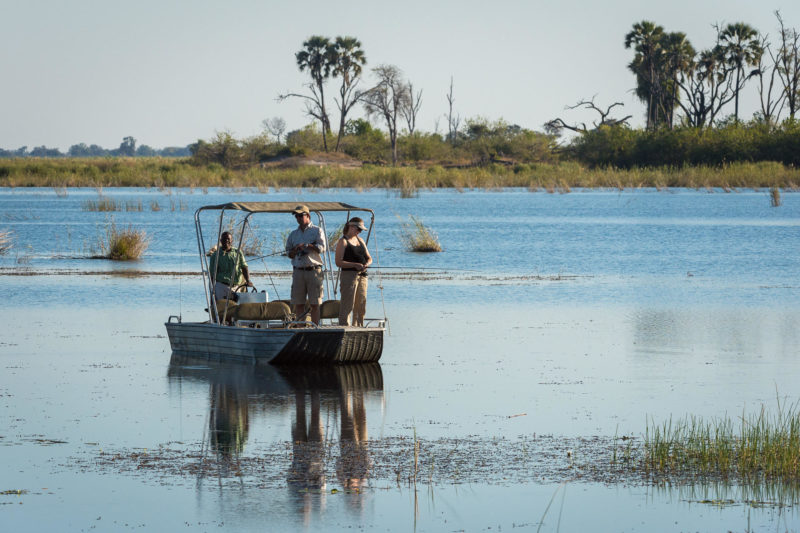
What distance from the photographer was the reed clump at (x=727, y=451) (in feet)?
30.0

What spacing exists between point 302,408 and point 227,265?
4.19m

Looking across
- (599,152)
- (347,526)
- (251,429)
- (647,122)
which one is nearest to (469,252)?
(251,429)

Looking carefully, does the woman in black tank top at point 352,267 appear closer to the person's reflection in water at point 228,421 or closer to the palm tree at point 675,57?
the person's reflection in water at point 228,421

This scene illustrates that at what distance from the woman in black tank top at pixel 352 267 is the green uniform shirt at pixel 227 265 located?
148 cm

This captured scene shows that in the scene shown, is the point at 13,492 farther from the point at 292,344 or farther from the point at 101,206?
the point at 101,206

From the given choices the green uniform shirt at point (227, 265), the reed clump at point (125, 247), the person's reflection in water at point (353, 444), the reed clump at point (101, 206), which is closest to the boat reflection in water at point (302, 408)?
the person's reflection in water at point (353, 444)

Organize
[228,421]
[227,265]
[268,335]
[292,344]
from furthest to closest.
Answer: [227,265] → [268,335] → [292,344] → [228,421]

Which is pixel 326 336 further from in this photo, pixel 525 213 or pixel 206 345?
pixel 525 213

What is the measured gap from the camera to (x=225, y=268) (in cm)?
1551

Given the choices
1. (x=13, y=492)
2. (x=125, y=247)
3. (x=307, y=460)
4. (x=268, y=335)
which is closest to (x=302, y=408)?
(x=307, y=460)

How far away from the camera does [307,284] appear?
14.7 meters

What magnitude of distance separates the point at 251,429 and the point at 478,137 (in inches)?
3775

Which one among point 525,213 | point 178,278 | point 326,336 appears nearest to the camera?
point 326,336

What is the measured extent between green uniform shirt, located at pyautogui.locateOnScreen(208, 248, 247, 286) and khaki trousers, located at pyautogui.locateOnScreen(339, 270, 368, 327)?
1478mm
